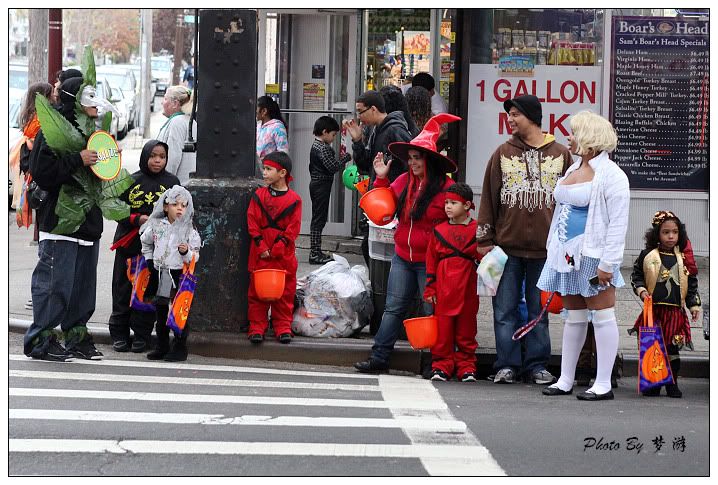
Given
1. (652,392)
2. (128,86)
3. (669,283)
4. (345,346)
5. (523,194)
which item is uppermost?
(128,86)

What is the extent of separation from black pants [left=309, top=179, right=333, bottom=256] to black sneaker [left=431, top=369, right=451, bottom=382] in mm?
4303

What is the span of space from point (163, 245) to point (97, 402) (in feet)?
5.21

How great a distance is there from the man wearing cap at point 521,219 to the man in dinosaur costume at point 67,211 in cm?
254

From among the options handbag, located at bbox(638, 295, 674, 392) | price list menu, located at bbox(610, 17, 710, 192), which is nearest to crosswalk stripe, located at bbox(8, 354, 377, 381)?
handbag, located at bbox(638, 295, 674, 392)

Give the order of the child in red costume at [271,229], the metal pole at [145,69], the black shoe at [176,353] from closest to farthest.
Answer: the black shoe at [176,353] < the child in red costume at [271,229] < the metal pole at [145,69]

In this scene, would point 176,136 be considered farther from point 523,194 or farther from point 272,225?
point 523,194

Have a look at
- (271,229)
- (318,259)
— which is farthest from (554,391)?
(318,259)

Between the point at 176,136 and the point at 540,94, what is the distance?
382 cm

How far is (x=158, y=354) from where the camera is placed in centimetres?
856

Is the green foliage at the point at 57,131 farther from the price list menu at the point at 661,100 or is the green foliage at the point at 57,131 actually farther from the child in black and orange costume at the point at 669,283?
the price list menu at the point at 661,100

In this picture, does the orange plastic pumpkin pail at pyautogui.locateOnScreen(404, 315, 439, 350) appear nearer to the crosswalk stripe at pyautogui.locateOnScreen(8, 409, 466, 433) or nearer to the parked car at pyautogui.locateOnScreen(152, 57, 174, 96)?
the crosswalk stripe at pyautogui.locateOnScreen(8, 409, 466, 433)

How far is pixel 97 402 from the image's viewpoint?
702 cm

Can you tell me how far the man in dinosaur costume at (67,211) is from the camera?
8062mm

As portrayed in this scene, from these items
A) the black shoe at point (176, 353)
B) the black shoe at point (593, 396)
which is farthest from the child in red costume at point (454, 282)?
the black shoe at point (176, 353)
